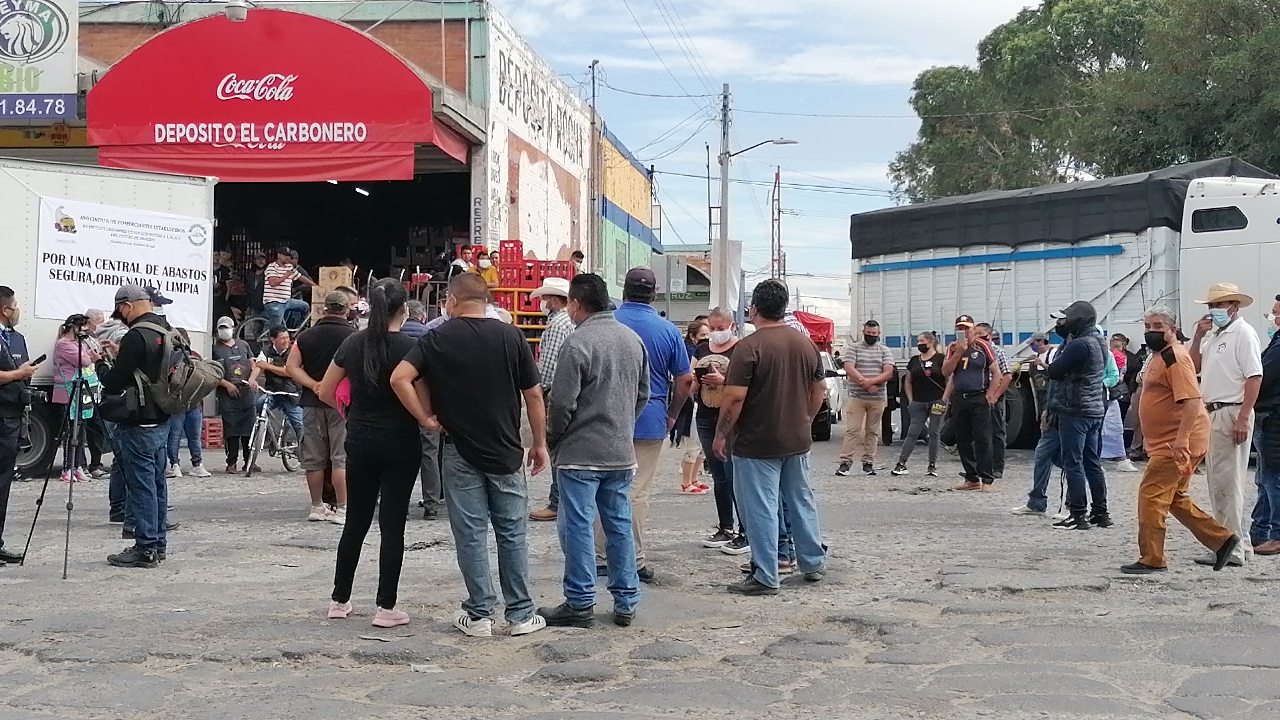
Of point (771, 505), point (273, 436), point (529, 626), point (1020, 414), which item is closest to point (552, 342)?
point (771, 505)

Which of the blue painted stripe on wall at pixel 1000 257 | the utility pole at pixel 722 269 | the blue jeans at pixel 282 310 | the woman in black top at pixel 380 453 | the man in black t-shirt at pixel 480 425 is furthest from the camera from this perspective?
the utility pole at pixel 722 269

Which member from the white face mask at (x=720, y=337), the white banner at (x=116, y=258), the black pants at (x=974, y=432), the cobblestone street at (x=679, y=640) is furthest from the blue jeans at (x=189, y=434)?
the black pants at (x=974, y=432)

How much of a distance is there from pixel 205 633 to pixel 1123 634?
14.6 feet

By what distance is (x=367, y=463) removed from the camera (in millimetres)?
6906

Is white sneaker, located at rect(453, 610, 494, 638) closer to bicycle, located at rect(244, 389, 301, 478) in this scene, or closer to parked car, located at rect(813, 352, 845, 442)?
bicycle, located at rect(244, 389, 301, 478)

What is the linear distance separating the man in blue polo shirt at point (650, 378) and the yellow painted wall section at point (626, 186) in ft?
92.2

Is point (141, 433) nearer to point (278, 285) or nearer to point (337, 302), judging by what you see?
point (337, 302)

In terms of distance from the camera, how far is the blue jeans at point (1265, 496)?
9500 mm

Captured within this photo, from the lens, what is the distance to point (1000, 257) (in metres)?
19.5

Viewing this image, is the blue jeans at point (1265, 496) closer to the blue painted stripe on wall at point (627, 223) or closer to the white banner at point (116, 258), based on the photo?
the white banner at point (116, 258)

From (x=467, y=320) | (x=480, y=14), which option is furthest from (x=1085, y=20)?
(x=467, y=320)

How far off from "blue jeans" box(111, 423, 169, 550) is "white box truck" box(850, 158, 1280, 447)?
1215 centimetres

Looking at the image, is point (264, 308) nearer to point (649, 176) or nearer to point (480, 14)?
point (480, 14)

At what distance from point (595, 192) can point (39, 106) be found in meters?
15.5
